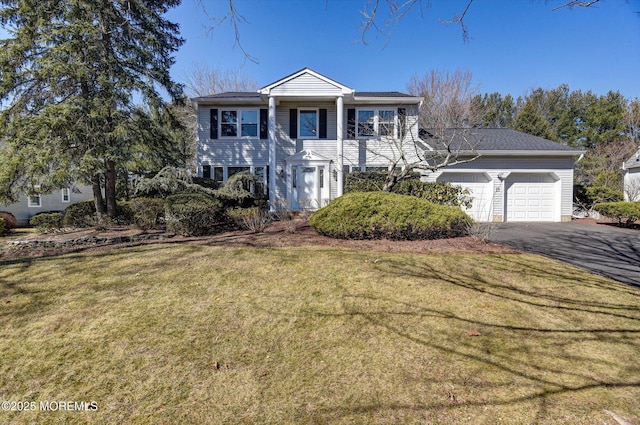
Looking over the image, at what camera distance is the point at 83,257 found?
19.5 ft

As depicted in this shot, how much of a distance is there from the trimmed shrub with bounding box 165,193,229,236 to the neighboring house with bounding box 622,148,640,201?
20542 mm

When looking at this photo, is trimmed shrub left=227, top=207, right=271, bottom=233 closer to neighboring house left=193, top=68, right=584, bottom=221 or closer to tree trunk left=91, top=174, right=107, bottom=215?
neighboring house left=193, top=68, right=584, bottom=221

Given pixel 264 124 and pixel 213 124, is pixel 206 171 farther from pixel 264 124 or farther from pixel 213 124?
pixel 264 124

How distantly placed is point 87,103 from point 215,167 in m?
5.67

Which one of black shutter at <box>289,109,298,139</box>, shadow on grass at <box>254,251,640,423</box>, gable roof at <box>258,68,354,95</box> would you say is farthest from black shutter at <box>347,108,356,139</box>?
shadow on grass at <box>254,251,640,423</box>

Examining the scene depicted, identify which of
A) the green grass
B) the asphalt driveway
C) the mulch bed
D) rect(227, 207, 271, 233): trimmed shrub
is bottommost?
the green grass

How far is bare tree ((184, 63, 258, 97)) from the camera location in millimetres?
25984

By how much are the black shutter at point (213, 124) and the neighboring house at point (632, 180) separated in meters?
21.8

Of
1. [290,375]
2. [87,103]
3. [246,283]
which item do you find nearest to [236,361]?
[290,375]

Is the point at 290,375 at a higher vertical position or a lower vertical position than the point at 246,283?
lower

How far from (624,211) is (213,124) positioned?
1867 centimetres

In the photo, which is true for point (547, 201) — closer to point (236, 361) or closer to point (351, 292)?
point (351, 292)

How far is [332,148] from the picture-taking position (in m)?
14.4

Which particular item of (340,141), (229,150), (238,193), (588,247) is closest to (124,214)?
(238,193)
